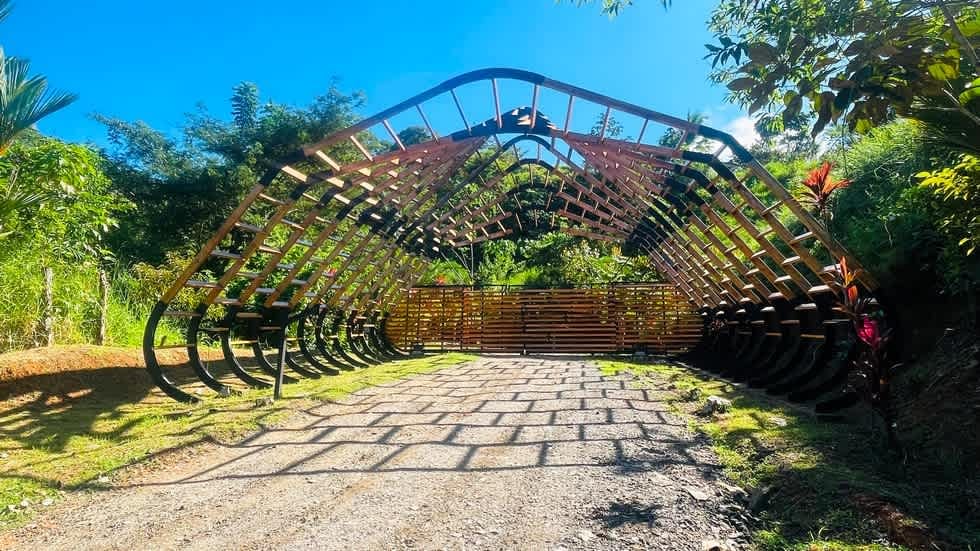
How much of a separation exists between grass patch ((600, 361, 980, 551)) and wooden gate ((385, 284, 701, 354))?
8.53m

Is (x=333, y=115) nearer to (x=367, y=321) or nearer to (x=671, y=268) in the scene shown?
(x=367, y=321)

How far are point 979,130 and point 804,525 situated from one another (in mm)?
1883

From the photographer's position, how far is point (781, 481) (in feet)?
9.13

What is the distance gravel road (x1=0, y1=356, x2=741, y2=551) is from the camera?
7.61ft

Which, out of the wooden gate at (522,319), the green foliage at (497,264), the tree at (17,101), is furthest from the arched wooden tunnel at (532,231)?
the green foliage at (497,264)

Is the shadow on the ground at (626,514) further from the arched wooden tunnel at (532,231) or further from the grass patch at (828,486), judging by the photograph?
the arched wooden tunnel at (532,231)

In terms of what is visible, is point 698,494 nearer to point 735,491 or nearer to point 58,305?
point 735,491

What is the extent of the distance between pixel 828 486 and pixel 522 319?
11.2m

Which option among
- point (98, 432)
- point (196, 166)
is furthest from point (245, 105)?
point (98, 432)

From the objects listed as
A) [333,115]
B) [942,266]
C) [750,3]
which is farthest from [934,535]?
[333,115]

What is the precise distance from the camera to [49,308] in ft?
20.4

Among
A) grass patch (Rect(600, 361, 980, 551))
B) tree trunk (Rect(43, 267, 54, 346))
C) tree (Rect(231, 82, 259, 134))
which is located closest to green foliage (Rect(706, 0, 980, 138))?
grass patch (Rect(600, 361, 980, 551))

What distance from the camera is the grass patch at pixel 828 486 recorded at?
2.10 meters

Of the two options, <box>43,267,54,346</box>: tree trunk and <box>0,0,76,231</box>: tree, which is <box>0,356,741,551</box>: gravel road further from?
<box>43,267,54,346</box>: tree trunk
